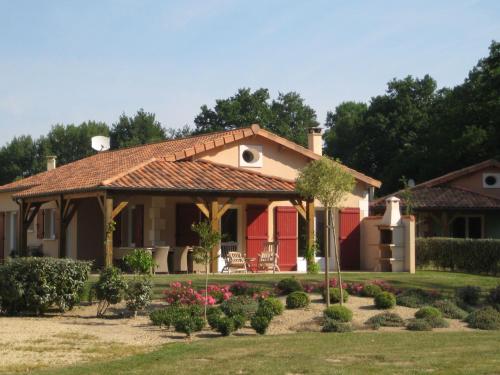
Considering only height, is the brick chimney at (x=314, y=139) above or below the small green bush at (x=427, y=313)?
above

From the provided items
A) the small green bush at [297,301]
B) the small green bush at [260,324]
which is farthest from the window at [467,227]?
the small green bush at [260,324]

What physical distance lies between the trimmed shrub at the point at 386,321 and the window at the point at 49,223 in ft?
51.9

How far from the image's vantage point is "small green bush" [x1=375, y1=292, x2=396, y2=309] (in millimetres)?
16328

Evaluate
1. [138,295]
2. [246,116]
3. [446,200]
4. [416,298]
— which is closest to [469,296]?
[416,298]

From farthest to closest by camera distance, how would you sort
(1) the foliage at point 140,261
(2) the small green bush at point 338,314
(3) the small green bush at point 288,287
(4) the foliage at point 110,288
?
(3) the small green bush at point 288,287, (1) the foliage at point 140,261, (4) the foliage at point 110,288, (2) the small green bush at point 338,314

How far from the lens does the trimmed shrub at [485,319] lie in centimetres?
1471

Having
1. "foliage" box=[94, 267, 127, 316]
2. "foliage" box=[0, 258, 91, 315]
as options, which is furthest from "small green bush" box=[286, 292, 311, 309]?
"foliage" box=[0, 258, 91, 315]

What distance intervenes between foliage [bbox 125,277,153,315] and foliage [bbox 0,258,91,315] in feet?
3.87

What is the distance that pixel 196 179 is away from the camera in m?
23.6

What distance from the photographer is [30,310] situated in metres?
16.0

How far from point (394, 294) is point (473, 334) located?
437cm

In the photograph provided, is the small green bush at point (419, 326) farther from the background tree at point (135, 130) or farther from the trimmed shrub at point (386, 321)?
the background tree at point (135, 130)

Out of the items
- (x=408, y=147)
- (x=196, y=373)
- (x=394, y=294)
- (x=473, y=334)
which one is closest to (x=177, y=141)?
(x=394, y=294)

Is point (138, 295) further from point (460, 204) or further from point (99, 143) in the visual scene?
point (460, 204)
